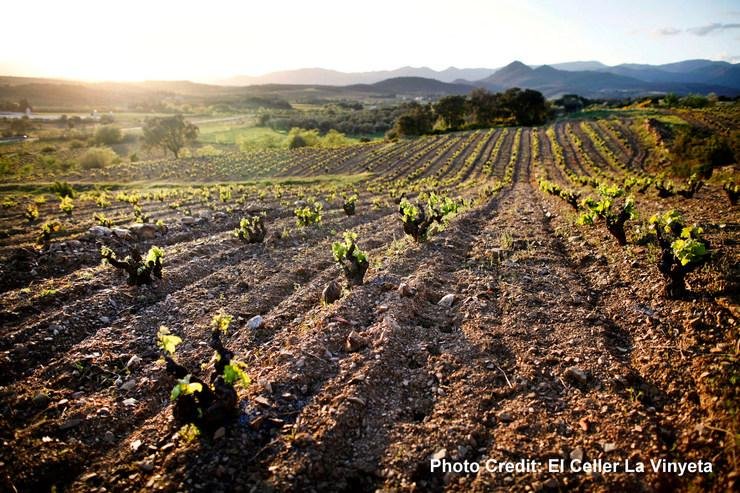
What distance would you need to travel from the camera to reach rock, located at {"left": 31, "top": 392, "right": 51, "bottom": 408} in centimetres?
632

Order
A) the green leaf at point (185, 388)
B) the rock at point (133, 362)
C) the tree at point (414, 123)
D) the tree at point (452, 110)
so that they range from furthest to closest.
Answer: the tree at point (452, 110), the tree at point (414, 123), the rock at point (133, 362), the green leaf at point (185, 388)

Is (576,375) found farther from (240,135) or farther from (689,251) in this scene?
(240,135)

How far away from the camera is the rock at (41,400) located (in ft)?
20.7

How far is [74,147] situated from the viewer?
71.2 meters

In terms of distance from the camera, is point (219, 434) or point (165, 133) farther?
point (165, 133)

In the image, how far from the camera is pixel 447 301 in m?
8.65

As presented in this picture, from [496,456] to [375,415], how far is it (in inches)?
66.7

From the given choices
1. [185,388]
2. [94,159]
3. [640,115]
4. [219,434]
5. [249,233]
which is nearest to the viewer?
[185,388]

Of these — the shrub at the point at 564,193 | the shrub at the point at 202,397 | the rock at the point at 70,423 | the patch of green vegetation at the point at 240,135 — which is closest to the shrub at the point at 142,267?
the rock at the point at 70,423

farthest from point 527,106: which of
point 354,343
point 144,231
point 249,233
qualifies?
point 354,343

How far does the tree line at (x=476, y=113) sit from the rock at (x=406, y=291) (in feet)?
241

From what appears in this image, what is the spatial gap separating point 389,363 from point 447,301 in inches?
103

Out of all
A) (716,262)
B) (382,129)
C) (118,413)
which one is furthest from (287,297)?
(382,129)

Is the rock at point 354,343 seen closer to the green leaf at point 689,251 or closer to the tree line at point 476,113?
the green leaf at point 689,251
